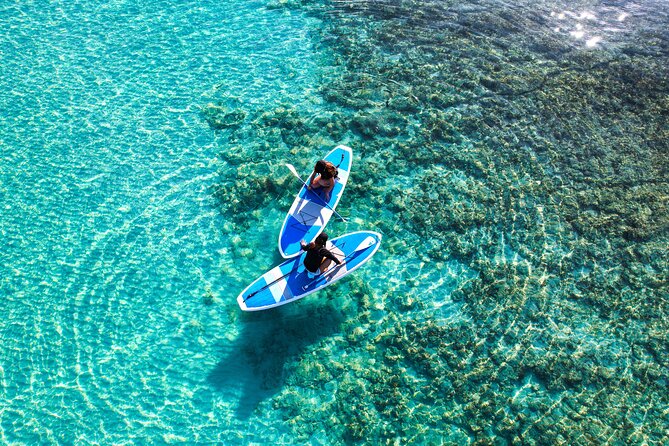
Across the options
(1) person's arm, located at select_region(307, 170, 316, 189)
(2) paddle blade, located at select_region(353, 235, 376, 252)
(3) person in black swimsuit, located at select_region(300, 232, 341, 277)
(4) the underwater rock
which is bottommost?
(2) paddle blade, located at select_region(353, 235, 376, 252)

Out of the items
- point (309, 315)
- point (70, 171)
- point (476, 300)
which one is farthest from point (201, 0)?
point (476, 300)

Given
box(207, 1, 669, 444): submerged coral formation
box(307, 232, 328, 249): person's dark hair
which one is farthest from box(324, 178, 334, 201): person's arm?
box(307, 232, 328, 249): person's dark hair

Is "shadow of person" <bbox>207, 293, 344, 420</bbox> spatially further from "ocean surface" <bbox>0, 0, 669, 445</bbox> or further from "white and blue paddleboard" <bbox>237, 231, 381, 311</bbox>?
"white and blue paddleboard" <bbox>237, 231, 381, 311</bbox>

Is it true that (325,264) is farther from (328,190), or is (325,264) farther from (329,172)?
(329,172)

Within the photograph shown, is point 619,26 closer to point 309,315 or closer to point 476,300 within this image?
point 476,300

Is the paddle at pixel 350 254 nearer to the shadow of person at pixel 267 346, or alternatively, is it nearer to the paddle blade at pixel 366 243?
the paddle blade at pixel 366 243

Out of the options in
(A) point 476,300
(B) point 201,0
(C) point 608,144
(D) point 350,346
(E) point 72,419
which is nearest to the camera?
(E) point 72,419

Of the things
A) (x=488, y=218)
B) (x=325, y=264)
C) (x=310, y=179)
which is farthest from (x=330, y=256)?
(x=488, y=218)
